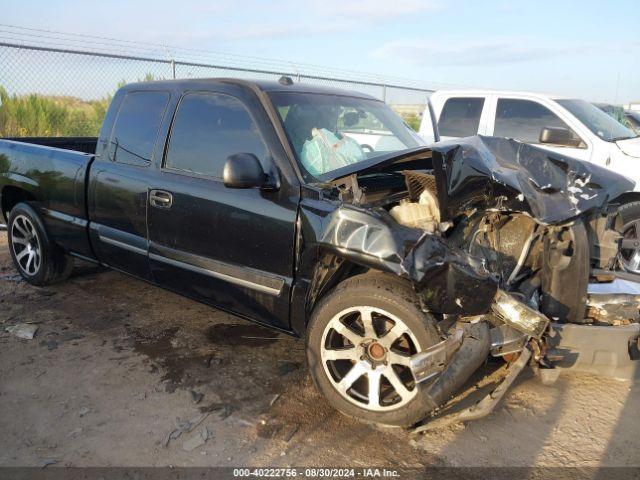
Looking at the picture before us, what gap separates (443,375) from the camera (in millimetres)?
2498

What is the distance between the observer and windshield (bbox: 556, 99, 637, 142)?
612 centimetres

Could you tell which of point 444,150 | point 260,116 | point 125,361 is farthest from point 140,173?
point 444,150

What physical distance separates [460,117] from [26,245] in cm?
554

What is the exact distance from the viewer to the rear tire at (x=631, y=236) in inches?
198

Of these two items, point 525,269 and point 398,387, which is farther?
point 525,269

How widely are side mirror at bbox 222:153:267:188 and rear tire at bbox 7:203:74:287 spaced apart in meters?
2.59

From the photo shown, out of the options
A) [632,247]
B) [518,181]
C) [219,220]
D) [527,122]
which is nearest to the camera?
[518,181]

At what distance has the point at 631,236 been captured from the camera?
538cm

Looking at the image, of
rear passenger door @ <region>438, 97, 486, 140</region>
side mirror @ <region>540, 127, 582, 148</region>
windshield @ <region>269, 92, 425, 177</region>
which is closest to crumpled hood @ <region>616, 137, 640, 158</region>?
side mirror @ <region>540, 127, 582, 148</region>

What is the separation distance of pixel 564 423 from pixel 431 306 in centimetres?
114

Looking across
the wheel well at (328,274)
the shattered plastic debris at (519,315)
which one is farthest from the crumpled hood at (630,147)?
the wheel well at (328,274)

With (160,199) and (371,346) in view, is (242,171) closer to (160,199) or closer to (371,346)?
(160,199)

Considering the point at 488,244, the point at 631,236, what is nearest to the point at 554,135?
the point at 631,236

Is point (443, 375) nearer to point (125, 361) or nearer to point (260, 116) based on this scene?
point (260, 116)
